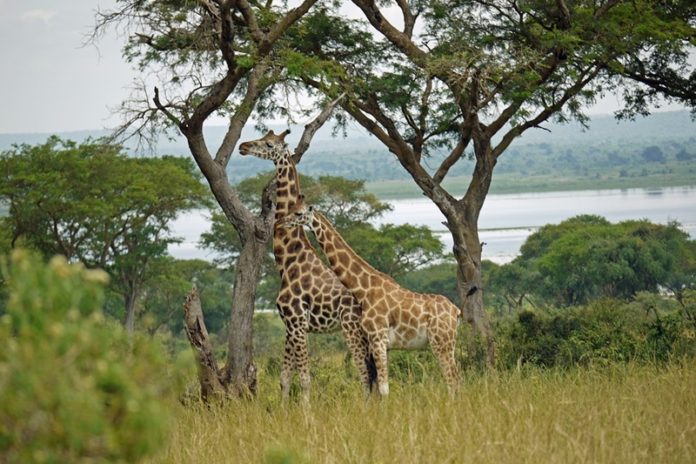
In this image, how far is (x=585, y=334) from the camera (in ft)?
39.0

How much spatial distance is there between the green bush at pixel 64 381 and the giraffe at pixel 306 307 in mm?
5480

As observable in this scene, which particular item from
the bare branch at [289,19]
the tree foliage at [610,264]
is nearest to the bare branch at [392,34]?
the bare branch at [289,19]

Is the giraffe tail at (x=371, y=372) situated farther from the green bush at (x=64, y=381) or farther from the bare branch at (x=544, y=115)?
the bare branch at (x=544, y=115)

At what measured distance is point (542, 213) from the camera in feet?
285

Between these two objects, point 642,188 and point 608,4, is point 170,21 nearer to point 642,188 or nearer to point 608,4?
point 608,4

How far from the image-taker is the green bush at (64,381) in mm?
2670

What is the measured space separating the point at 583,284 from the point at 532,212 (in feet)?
187

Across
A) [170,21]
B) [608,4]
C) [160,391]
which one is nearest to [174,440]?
[160,391]

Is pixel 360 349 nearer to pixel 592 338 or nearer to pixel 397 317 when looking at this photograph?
pixel 397 317

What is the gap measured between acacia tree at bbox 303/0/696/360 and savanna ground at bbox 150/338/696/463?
6.50 metres

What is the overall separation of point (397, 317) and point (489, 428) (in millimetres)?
2530

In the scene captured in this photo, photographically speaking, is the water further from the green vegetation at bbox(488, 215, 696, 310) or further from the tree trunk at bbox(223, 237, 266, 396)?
the tree trunk at bbox(223, 237, 266, 396)

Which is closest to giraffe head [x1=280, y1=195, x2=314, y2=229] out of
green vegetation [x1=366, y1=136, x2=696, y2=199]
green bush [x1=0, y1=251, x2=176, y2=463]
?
green bush [x1=0, y1=251, x2=176, y2=463]

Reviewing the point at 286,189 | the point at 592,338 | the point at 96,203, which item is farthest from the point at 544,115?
the point at 96,203
